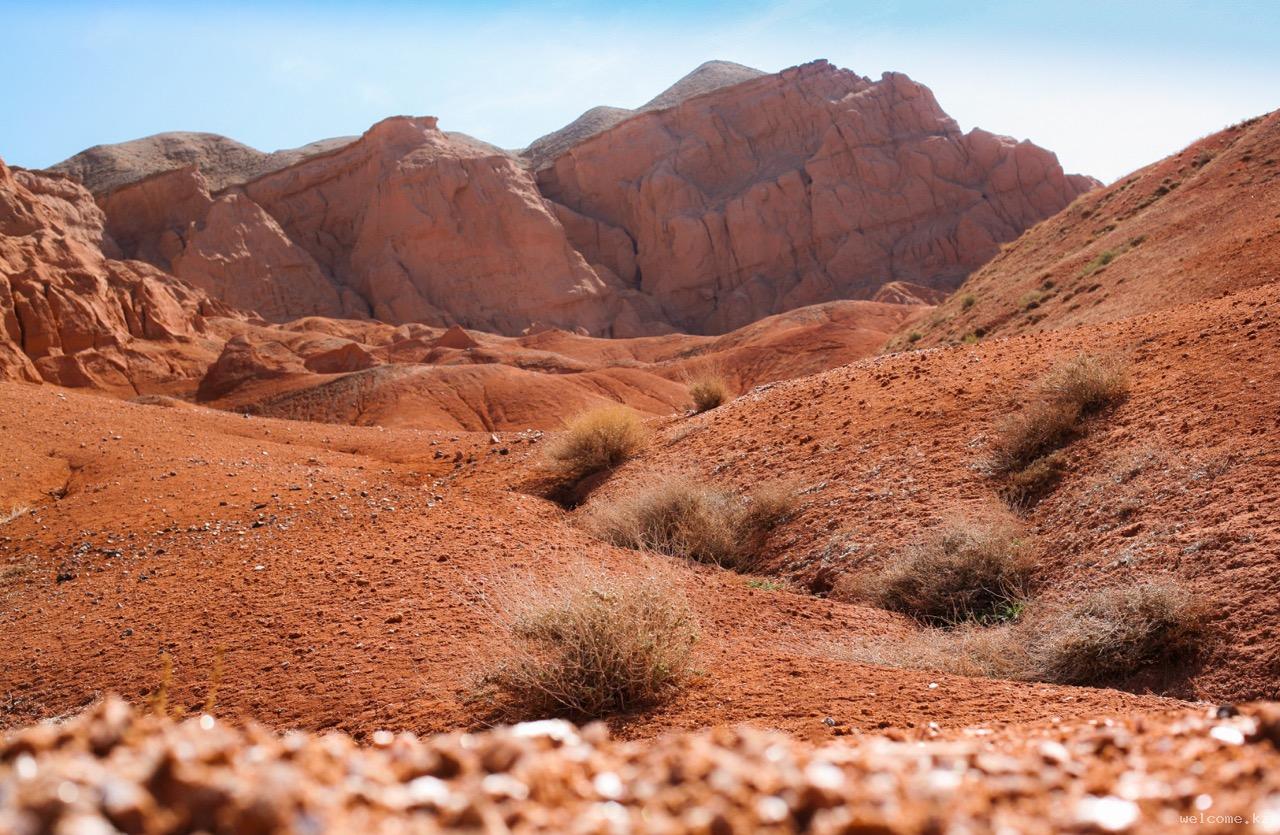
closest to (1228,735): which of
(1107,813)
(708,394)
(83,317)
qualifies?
(1107,813)

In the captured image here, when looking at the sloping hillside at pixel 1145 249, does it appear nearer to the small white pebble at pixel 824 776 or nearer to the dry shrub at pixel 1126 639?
the dry shrub at pixel 1126 639

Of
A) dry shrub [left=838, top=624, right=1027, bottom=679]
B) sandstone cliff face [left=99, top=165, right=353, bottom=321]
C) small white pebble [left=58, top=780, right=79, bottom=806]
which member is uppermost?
sandstone cliff face [left=99, top=165, right=353, bottom=321]

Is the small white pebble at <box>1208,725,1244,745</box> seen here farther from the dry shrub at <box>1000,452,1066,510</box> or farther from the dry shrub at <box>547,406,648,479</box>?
the dry shrub at <box>547,406,648,479</box>

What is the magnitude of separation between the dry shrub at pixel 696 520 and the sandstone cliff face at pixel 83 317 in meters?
31.8

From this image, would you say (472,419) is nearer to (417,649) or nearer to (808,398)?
(808,398)

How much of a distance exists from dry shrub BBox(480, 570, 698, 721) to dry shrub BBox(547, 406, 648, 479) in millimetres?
8433

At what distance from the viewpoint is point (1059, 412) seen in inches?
380

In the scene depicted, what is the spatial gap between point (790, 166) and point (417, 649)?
72.0m

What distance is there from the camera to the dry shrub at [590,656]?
5.23 meters

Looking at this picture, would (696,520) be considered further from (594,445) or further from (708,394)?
(708,394)

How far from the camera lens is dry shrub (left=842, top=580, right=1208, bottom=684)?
614cm

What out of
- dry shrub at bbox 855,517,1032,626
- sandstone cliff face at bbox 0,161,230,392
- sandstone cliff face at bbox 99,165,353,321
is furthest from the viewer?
sandstone cliff face at bbox 99,165,353,321

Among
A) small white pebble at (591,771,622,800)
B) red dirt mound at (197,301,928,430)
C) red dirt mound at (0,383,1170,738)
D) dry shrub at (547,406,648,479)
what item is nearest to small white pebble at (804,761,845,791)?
small white pebble at (591,771,622,800)

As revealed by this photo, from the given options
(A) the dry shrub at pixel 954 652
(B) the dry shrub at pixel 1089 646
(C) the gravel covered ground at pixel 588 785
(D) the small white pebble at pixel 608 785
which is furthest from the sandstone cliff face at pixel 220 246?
(D) the small white pebble at pixel 608 785
